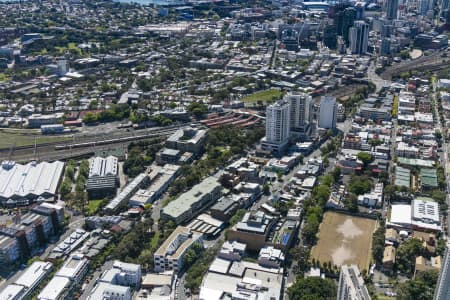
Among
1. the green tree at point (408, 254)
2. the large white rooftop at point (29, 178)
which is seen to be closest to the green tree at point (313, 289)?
the green tree at point (408, 254)

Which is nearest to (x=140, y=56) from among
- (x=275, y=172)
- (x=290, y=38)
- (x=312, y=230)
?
(x=290, y=38)

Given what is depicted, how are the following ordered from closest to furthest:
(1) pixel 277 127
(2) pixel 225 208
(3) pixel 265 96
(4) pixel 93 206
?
(2) pixel 225 208, (4) pixel 93 206, (1) pixel 277 127, (3) pixel 265 96

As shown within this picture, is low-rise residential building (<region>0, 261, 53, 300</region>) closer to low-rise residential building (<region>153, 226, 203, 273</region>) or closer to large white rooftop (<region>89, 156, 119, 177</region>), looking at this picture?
low-rise residential building (<region>153, 226, 203, 273</region>)

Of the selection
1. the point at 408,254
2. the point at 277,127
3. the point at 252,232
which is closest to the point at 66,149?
the point at 277,127

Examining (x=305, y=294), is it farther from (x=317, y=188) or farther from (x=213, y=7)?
(x=213, y=7)

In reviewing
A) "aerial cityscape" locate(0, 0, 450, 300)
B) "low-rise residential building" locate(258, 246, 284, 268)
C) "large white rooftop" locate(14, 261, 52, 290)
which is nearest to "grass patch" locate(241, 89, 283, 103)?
"aerial cityscape" locate(0, 0, 450, 300)

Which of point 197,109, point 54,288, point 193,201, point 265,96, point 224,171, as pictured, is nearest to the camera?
point 54,288

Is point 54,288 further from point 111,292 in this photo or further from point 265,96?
point 265,96
